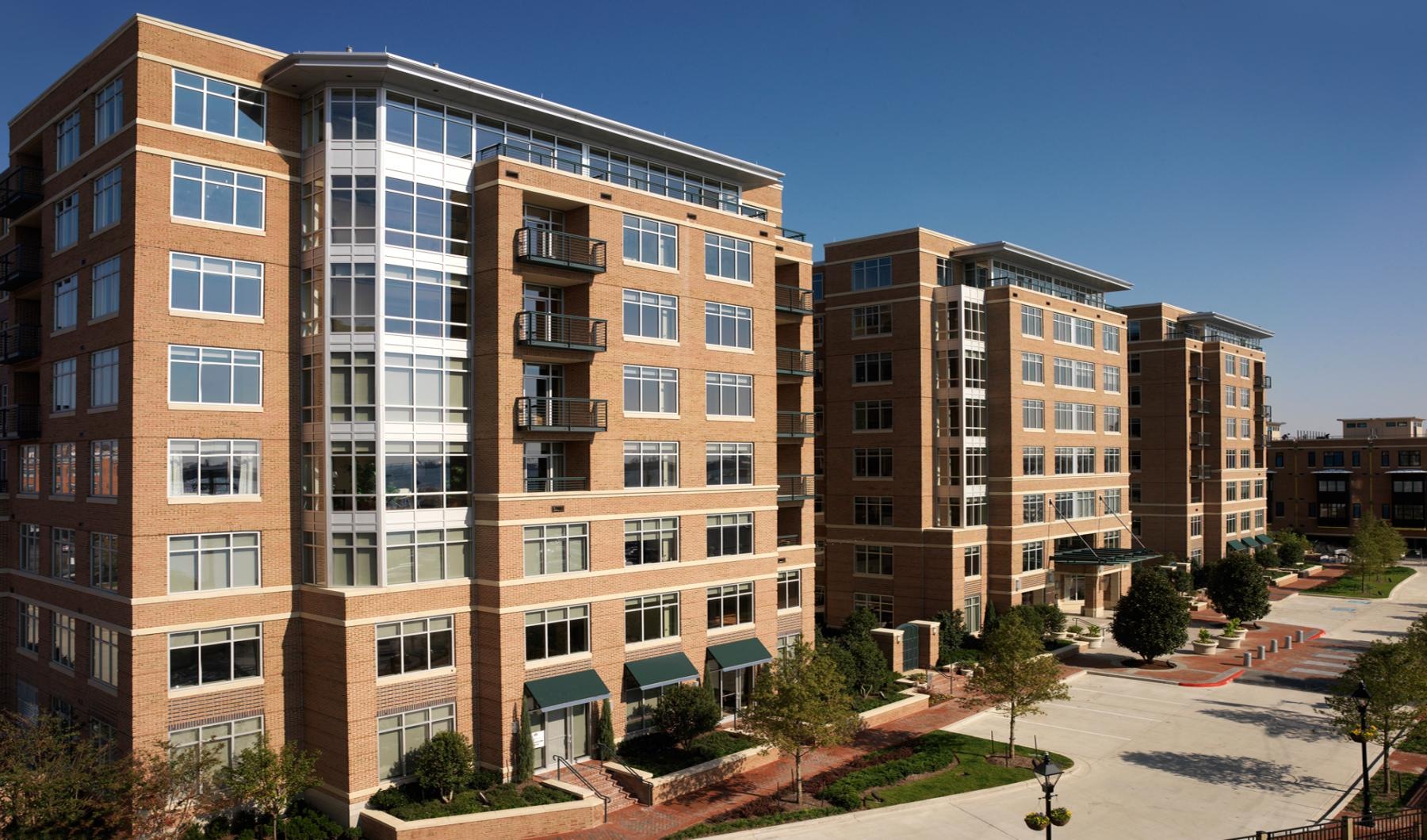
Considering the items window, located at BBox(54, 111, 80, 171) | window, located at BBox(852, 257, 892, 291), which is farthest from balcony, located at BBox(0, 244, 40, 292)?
window, located at BBox(852, 257, 892, 291)

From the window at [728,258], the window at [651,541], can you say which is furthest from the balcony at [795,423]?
the window at [651,541]

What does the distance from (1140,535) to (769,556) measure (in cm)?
4662

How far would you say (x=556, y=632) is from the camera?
2839 cm

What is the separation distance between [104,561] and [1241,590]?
5010 cm

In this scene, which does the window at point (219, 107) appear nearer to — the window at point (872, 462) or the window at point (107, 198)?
the window at point (107, 198)

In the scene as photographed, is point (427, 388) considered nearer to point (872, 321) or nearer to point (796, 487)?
point (796, 487)

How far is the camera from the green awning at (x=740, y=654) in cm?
3250

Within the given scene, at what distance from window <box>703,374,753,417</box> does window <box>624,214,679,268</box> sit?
14.1 feet

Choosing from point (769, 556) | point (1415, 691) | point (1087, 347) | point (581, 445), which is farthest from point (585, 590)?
point (1087, 347)

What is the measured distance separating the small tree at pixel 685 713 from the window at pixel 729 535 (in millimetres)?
5023

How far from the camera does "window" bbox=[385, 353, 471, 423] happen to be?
26641mm

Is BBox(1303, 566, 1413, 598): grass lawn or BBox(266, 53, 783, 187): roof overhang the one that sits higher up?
BBox(266, 53, 783, 187): roof overhang

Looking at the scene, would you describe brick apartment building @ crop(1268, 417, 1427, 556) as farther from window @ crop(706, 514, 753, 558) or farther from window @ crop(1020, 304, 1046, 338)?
window @ crop(706, 514, 753, 558)

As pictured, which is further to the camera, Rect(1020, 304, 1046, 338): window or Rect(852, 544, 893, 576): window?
Rect(1020, 304, 1046, 338): window
